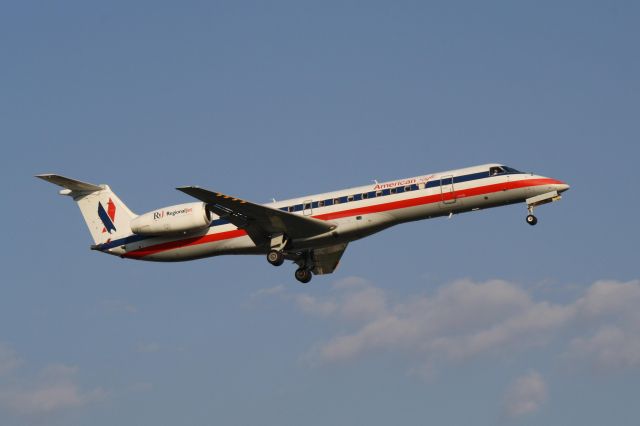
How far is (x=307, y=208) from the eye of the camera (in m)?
37.8

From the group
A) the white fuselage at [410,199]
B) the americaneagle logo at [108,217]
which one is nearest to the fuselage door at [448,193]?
the white fuselage at [410,199]

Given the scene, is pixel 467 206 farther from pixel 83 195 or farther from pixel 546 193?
pixel 83 195

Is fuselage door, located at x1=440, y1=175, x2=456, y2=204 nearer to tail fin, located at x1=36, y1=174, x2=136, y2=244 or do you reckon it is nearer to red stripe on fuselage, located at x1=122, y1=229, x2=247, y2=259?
red stripe on fuselage, located at x1=122, y1=229, x2=247, y2=259

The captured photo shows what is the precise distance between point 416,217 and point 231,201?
6.83 m

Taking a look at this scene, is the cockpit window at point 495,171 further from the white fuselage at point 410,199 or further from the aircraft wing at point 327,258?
the aircraft wing at point 327,258

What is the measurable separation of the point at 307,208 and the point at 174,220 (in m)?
5.07

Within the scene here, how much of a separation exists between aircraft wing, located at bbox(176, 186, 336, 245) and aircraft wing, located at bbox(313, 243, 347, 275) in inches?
148

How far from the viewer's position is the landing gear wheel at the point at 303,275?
4138cm

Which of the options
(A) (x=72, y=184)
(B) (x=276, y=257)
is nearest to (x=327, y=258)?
(B) (x=276, y=257)

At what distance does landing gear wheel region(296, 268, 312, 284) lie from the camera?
136 ft

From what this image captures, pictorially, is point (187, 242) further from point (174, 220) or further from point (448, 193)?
point (448, 193)

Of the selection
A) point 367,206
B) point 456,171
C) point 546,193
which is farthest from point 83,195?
point 546,193

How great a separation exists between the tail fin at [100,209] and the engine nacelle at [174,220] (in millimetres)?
2270

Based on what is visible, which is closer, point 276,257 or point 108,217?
point 276,257
